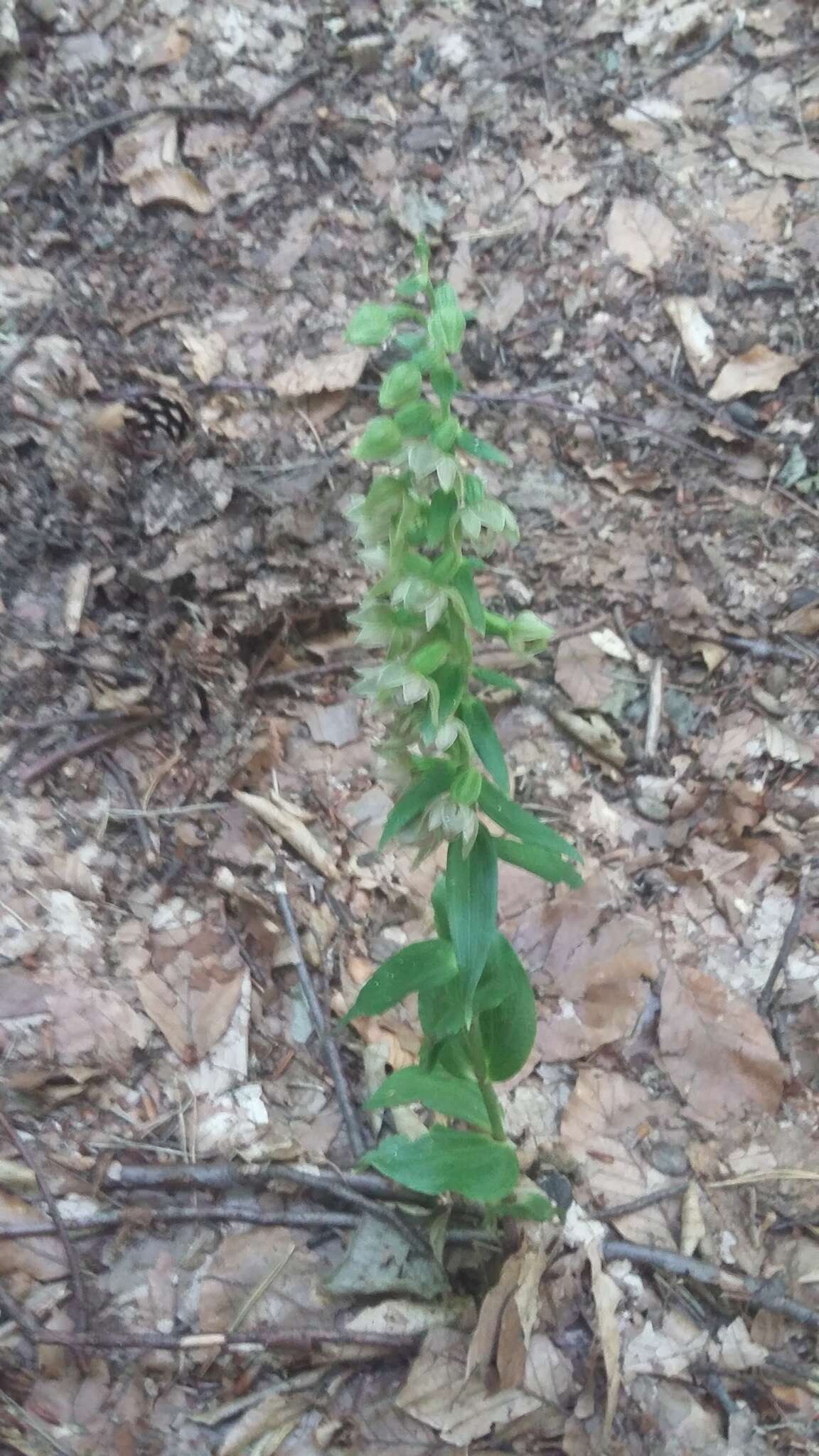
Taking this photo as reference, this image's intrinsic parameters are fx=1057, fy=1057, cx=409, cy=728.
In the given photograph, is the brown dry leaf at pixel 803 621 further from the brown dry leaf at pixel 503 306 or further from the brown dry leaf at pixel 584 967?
the brown dry leaf at pixel 503 306

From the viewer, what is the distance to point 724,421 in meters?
3.80

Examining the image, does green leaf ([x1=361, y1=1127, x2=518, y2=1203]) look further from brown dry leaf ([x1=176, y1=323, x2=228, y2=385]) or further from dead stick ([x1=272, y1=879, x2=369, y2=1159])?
brown dry leaf ([x1=176, y1=323, x2=228, y2=385])

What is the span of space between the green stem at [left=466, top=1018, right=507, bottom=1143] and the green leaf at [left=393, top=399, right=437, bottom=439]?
1.16 m

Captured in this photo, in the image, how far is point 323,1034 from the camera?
8.84 feet

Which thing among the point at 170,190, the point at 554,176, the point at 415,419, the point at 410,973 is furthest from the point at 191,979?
the point at 554,176

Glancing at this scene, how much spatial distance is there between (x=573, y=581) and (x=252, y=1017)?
5.90 ft

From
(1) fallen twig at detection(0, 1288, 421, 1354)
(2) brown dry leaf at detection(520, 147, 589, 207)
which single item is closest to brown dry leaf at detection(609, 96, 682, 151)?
(2) brown dry leaf at detection(520, 147, 589, 207)

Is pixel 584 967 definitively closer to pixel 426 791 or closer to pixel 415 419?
pixel 426 791

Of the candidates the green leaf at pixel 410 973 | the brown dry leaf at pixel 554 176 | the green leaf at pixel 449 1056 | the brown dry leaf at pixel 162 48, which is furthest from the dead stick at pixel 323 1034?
the brown dry leaf at pixel 162 48

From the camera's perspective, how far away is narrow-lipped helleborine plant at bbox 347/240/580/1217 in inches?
64.9

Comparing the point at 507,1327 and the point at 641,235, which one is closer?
the point at 507,1327

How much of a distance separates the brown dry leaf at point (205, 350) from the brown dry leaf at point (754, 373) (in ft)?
5.92

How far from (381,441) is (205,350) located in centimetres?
257

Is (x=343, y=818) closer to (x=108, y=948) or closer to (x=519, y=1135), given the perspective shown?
(x=108, y=948)
